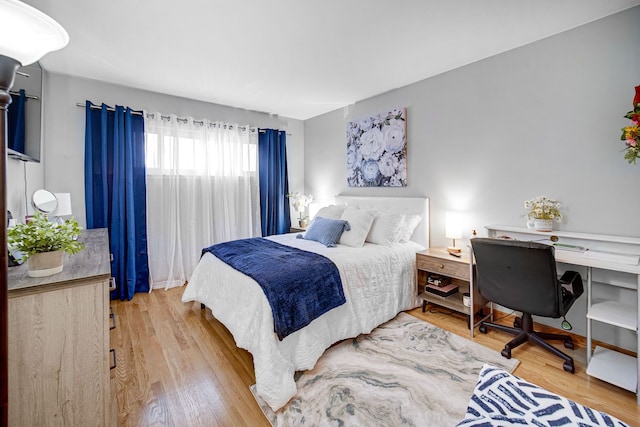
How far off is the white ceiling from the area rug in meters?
2.54

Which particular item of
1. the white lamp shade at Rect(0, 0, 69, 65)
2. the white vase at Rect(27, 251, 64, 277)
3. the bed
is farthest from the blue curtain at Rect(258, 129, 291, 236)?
the white lamp shade at Rect(0, 0, 69, 65)

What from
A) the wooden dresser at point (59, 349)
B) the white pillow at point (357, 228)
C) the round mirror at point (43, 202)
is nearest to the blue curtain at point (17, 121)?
the round mirror at point (43, 202)

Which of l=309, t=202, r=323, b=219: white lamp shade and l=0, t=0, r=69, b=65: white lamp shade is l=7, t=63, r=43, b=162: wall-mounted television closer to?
l=0, t=0, r=69, b=65: white lamp shade

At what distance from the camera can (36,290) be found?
3.77 ft

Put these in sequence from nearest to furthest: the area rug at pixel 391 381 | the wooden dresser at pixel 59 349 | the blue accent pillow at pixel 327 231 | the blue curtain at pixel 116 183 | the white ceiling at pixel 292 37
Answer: the wooden dresser at pixel 59 349, the area rug at pixel 391 381, the white ceiling at pixel 292 37, the blue accent pillow at pixel 327 231, the blue curtain at pixel 116 183

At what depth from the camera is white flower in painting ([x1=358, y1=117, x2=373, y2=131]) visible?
3.77m

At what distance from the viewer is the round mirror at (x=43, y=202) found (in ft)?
7.61

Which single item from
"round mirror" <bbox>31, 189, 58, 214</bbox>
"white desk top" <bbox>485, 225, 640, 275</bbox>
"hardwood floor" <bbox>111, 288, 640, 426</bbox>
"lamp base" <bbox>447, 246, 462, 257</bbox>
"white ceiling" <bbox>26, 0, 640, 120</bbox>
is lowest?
"hardwood floor" <bbox>111, 288, 640, 426</bbox>

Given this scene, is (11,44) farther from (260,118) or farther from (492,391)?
(260,118)

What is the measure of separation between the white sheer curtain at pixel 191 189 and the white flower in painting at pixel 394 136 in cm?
205

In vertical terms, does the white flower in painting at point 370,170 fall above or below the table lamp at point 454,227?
above

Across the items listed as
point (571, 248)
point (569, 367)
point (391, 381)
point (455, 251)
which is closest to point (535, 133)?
point (571, 248)

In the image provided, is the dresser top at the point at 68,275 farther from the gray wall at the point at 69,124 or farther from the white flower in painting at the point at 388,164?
the white flower in painting at the point at 388,164

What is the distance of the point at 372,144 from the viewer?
377 centimetres
